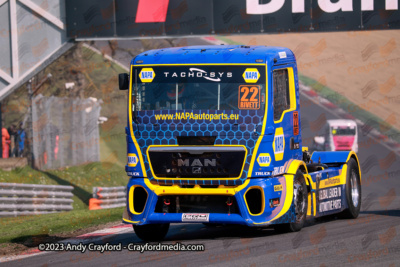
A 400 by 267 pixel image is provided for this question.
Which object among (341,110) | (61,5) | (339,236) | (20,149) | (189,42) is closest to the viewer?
(339,236)

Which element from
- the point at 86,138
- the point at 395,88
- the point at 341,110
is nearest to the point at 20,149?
the point at 86,138

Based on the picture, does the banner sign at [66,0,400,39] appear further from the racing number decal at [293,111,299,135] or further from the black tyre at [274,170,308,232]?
the black tyre at [274,170,308,232]

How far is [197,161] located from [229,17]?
11851mm

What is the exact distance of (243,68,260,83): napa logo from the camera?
38.3 ft

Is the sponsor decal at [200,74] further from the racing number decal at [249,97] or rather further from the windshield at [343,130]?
the windshield at [343,130]

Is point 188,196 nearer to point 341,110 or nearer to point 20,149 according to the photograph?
point 20,149

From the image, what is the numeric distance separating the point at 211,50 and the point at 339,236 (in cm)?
348

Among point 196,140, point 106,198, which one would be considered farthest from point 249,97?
point 106,198

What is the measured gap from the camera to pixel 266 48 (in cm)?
1230

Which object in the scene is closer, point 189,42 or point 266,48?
point 266,48

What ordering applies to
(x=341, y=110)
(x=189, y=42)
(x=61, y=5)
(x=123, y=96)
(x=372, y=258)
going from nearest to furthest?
(x=372, y=258)
(x=61, y=5)
(x=123, y=96)
(x=341, y=110)
(x=189, y=42)

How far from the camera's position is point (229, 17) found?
2275 centimetres

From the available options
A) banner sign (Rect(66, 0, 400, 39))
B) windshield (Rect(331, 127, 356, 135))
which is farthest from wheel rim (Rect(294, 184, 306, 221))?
windshield (Rect(331, 127, 356, 135))

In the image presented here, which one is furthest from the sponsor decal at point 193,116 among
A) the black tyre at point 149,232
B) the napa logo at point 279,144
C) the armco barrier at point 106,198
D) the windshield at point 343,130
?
the windshield at point 343,130
